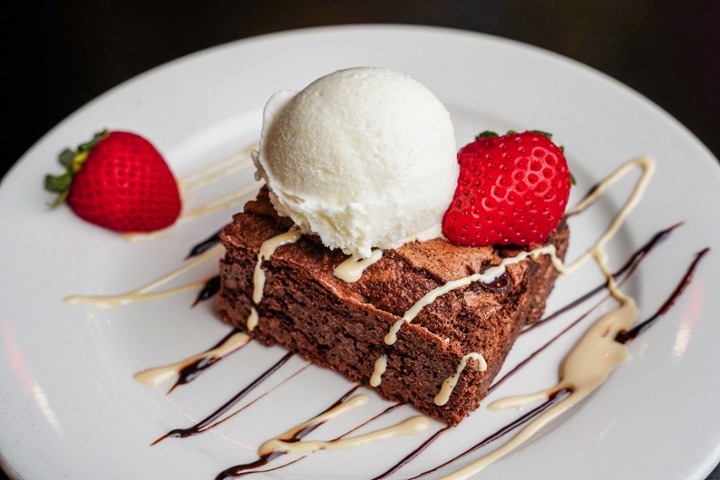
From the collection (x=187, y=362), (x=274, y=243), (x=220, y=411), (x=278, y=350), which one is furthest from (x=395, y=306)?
(x=187, y=362)

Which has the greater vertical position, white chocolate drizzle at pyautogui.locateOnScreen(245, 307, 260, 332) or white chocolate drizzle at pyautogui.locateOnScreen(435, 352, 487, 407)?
white chocolate drizzle at pyautogui.locateOnScreen(435, 352, 487, 407)

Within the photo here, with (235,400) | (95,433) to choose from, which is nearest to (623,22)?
(235,400)

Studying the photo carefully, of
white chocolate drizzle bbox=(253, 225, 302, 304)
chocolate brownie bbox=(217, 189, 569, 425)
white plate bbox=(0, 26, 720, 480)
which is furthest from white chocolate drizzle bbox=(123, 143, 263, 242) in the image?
white chocolate drizzle bbox=(253, 225, 302, 304)

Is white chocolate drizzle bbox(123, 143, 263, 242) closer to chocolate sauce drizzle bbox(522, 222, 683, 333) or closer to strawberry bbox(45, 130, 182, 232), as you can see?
strawberry bbox(45, 130, 182, 232)

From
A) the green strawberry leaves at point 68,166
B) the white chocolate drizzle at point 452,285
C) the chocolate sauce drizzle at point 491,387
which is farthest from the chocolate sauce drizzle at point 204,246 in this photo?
the white chocolate drizzle at point 452,285

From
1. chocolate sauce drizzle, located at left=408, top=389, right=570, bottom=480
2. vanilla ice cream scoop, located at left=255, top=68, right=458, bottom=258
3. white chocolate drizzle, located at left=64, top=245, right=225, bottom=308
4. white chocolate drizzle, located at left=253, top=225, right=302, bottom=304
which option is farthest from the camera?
white chocolate drizzle, located at left=64, top=245, right=225, bottom=308

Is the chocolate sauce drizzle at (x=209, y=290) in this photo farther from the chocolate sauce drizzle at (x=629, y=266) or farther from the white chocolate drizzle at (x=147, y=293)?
the chocolate sauce drizzle at (x=629, y=266)

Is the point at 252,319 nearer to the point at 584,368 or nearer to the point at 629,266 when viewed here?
the point at 584,368
